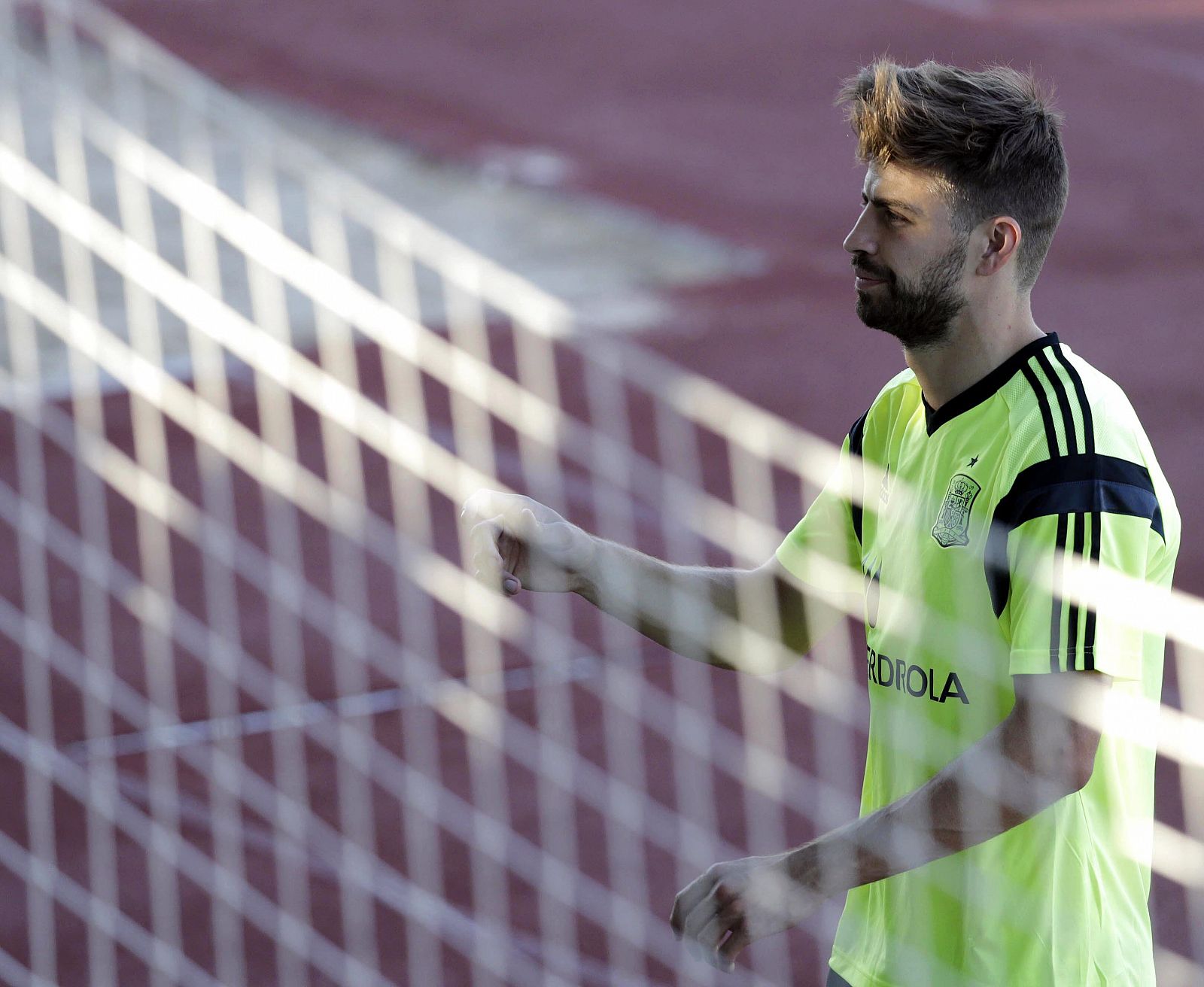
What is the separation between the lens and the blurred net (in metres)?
3.35

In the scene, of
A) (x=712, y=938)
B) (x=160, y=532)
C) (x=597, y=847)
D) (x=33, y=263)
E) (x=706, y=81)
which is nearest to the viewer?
(x=712, y=938)

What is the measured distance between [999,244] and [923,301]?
4.0 inches

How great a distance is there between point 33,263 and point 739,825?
398cm

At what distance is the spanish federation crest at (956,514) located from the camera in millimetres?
1584

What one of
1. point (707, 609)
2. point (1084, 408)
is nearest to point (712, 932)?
point (707, 609)

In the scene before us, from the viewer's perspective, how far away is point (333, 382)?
5480 mm

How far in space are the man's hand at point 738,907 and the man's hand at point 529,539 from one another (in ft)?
1.52

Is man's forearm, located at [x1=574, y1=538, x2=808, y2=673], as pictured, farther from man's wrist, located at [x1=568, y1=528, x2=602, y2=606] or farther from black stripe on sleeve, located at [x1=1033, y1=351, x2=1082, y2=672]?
black stripe on sleeve, located at [x1=1033, y1=351, x2=1082, y2=672]

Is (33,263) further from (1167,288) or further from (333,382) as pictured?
(1167,288)

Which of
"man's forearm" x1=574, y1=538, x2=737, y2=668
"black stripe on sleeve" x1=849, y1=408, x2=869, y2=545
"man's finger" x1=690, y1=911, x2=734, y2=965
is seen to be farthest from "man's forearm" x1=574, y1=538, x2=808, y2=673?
"man's finger" x1=690, y1=911, x2=734, y2=965

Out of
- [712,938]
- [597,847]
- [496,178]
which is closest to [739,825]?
[597,847]

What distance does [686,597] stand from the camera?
78.5 inches

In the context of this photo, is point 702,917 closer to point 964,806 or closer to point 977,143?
point 964,806

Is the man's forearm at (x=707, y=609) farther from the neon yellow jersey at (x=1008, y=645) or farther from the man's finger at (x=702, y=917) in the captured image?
the man's finger at (x=702, y=917)
